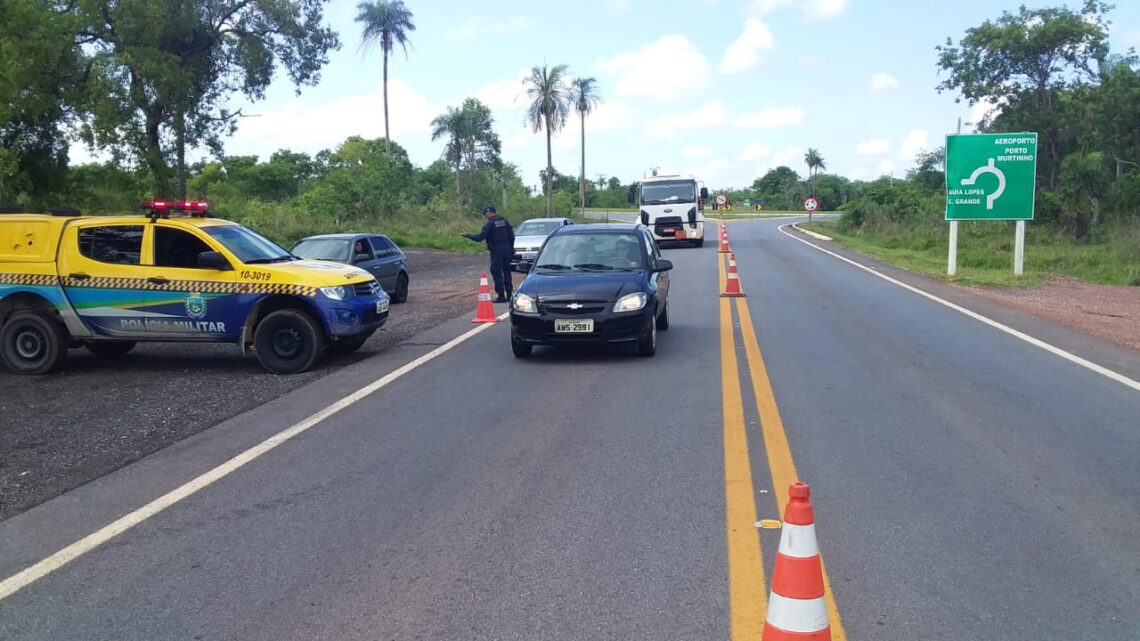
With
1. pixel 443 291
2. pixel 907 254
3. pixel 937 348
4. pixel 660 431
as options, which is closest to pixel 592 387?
pixel 660 431

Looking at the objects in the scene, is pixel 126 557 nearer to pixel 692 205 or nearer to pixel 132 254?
pixel 132 254

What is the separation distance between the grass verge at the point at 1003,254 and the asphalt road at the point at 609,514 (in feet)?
46.2

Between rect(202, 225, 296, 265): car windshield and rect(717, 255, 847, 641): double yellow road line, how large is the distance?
5505 mm

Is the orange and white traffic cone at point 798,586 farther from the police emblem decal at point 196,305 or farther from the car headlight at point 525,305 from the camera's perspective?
the police emblem decal at point 196,305

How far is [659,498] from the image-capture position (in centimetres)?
583

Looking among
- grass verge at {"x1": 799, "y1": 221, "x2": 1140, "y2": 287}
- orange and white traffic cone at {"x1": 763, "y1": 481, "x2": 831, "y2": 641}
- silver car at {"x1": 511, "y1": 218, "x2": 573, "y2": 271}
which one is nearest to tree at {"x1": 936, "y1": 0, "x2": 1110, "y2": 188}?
grass verge at {"x1": 799, "y1": 221, "x2": 1140, "y2": 287}

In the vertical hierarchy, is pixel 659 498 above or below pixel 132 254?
below

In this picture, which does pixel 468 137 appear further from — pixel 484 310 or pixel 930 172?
pixel 484 310

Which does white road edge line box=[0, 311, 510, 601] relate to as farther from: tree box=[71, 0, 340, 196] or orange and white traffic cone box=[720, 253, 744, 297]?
tree box=[71, 0, 340, 196]

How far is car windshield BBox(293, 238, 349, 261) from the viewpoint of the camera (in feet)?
56.6

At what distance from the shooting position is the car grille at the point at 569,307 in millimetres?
10641

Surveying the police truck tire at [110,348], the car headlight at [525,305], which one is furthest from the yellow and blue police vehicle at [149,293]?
the car headlight at [525,305]

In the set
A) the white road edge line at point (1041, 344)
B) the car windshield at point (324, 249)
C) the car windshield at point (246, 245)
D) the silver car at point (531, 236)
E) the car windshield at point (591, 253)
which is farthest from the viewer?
the silver car at point (531, 236)

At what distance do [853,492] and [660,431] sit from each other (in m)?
1.94
